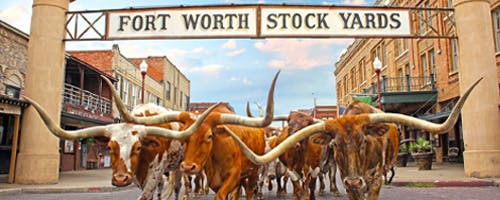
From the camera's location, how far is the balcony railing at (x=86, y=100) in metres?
21.9

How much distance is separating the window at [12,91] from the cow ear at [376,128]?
58.3 ft

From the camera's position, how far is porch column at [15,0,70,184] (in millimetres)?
12727

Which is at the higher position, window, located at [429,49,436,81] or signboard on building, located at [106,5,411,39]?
window, located at [429,49,436,81]

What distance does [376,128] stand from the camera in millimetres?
4727

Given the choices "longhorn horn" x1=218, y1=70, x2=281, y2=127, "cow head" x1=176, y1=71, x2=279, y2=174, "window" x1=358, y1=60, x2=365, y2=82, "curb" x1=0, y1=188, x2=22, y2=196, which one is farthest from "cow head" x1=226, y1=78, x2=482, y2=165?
"window" x1=358, y1=60, x2=365, y2=82

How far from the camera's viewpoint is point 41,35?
13.3 metres

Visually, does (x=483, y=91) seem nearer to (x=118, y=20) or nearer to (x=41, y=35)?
(x=118, y=20)

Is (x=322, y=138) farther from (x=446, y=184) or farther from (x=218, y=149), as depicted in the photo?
(x=446, y=184)

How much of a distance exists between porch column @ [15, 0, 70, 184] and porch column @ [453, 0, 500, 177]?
14.1 m

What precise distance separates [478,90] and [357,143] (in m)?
10.9

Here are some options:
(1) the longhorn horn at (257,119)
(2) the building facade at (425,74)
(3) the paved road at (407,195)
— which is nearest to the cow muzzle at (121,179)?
(1) the longhorn horn at (257,119)

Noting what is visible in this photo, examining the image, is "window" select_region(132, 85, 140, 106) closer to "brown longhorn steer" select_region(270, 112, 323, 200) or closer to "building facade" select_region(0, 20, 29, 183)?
"building facade" select_region(0, 20, 29, 183)

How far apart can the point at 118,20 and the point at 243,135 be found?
29.4 feet

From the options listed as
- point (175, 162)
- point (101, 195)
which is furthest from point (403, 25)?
point (101, 195)
